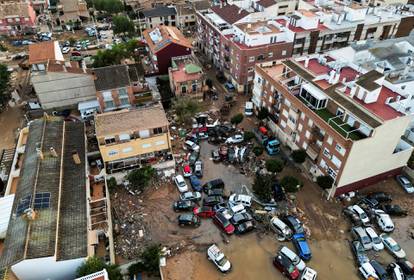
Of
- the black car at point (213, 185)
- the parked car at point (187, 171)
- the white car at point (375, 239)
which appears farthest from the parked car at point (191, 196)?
the white car at point (375, 239)

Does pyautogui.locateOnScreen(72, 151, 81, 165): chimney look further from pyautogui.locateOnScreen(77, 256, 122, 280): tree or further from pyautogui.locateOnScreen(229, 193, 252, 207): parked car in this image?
pyautogui.locateOnScreen(229, 193, 252, 207): parked car

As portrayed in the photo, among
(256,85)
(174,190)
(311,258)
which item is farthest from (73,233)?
(256,85)

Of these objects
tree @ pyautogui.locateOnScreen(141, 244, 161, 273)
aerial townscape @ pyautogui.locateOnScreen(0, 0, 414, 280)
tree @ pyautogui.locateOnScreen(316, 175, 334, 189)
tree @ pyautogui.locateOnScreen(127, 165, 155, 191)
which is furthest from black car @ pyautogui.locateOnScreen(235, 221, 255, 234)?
tree @ pyautogui.locateOnScreen(127, 165, 155, 191)

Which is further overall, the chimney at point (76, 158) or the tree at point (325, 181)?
the tree at point (325, 181)

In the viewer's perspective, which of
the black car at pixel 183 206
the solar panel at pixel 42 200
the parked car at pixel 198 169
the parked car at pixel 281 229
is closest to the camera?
the solar panel at pixel 42 200

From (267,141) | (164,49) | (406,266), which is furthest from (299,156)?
(164,49)

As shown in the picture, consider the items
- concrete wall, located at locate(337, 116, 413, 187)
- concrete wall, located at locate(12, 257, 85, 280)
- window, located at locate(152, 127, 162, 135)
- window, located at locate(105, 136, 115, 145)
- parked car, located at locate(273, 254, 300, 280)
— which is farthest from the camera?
window, located at locate(152, 127, 162, 135)

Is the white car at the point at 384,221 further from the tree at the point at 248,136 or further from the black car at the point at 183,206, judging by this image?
the black car at the point at 183,206
